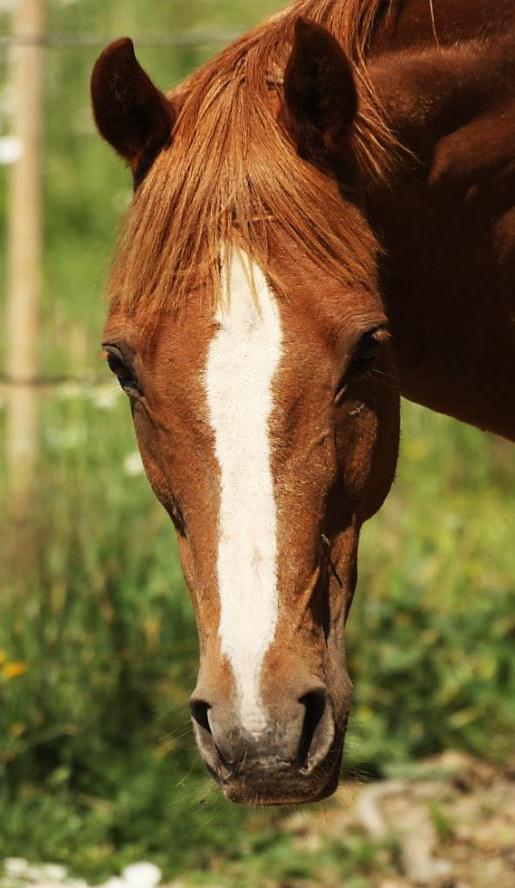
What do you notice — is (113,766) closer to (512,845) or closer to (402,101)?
(512,845)

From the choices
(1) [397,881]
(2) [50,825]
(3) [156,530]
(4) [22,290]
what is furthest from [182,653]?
(4) [22,290]

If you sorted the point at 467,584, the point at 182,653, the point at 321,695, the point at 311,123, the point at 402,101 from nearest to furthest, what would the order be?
the point at 321,695 → the point at 311,123 → the point at 402,101 → the point at 182,653 → the point at 467,584

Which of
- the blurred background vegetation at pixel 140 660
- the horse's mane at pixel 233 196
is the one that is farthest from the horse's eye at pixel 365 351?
the blurred background vegetation at pixel 140 660

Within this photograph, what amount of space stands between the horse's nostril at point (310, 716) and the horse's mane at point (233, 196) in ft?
2.28

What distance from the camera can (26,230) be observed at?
196 inches

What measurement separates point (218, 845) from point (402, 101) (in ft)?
7.20

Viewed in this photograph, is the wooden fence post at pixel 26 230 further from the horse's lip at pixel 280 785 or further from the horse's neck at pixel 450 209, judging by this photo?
the horse's lip at pixel 280 785

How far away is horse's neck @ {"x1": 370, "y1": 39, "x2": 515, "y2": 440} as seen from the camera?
2.60 meters

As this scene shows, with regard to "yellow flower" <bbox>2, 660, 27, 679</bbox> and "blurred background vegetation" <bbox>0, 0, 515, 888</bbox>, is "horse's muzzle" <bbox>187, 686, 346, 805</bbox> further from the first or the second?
"yellow flower" <bbox>2, 660, 27, 679</bbox>

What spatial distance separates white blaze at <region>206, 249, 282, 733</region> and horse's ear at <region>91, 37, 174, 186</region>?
15.1 inches

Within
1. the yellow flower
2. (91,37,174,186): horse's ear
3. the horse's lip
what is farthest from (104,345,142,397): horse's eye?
the yellow flower

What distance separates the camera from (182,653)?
13.8 feet

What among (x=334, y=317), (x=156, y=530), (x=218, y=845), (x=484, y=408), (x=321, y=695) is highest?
(x=334, y=317)

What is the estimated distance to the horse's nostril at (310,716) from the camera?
213cm
